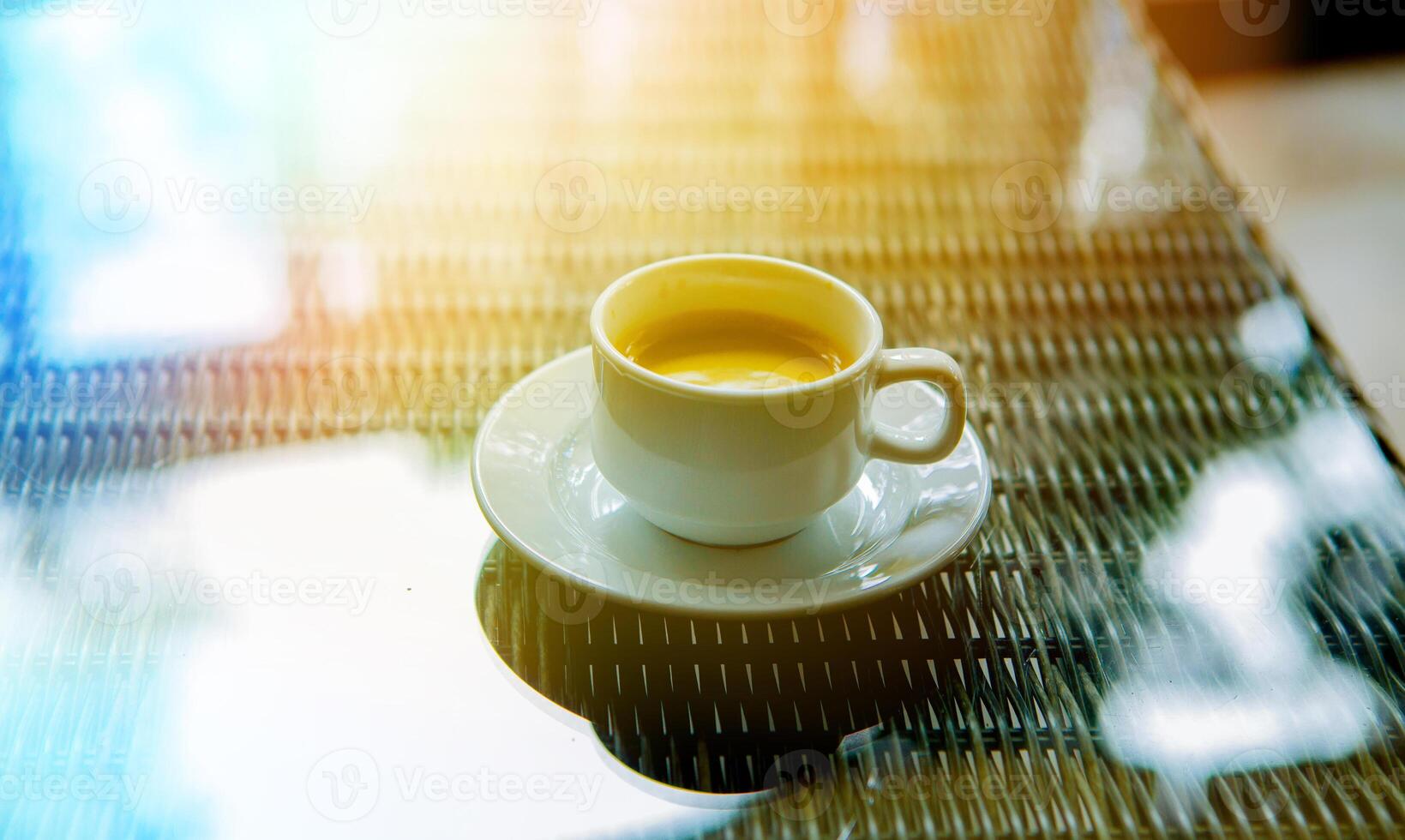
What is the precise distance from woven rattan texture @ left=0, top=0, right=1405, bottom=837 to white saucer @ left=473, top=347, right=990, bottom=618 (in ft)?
0.09

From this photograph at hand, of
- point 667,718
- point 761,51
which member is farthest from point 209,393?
point 761,51

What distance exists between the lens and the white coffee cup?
0.43 m

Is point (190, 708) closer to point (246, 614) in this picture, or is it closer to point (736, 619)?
point (246, 614)

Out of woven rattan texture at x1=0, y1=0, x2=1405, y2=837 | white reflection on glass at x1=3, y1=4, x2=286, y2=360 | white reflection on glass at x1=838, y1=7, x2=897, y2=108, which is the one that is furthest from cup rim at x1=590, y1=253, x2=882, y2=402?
white reflection on glass at x1=838, y1=7, x2=897, y2=108

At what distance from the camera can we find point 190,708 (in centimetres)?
42

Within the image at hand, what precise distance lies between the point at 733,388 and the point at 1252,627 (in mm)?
236

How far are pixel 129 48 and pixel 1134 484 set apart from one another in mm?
792

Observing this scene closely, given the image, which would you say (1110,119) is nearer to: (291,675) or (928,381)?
(928,381)

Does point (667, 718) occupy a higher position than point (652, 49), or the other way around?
point (652, 49)

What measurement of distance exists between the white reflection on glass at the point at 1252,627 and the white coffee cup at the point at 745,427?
0.40 feet

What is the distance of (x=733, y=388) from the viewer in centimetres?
45

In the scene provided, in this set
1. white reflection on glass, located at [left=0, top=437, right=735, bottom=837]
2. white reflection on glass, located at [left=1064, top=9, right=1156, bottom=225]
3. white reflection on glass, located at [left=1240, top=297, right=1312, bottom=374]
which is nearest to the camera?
white reflection on glass, located at [left=0, top=437, right=735, bottom=837]

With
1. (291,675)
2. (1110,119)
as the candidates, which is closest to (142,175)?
(291,675)

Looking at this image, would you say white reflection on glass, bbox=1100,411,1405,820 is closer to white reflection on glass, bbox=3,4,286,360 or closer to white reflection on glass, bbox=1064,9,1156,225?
white reflection on glass, bbox=1064,9,1156,225
